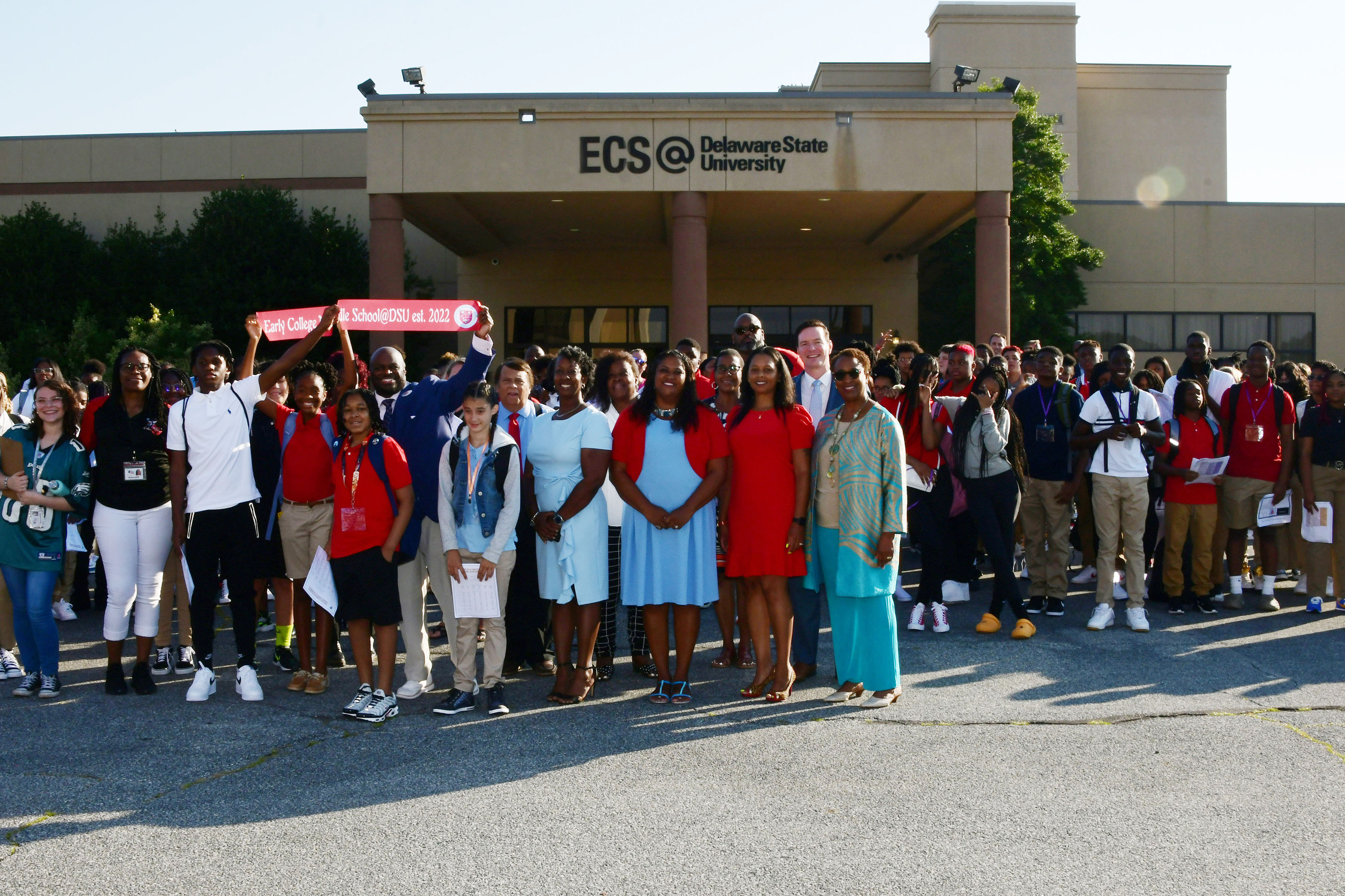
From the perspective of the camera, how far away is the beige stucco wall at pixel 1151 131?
48.3 m

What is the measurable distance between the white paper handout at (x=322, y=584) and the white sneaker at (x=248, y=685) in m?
0.65

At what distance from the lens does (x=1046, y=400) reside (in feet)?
29.5

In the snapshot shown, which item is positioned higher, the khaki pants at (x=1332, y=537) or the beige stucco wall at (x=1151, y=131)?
the beige stucco wall at (x=1151, y=131)

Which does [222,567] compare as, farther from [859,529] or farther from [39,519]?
[859,529]

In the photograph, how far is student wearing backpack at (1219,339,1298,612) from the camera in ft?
29.9

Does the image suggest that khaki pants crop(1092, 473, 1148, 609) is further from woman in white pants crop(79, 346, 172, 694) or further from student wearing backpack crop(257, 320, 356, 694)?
woman in white pants crop(79, 346, 172, 694)

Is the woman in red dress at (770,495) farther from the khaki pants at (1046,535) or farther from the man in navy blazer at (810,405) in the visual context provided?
the khaki pants at (1046,535)

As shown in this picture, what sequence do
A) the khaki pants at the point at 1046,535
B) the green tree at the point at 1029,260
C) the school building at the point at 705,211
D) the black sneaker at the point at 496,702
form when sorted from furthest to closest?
the green tree at the point at 1029,260, the school building at the point at 705,211, the khaki pants at the point at 1046,535, the black sneaker at the point at 496,702

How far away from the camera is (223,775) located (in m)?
4.98

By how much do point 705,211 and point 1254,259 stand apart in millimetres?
18036

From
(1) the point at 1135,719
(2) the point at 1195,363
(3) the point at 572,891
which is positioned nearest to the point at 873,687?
(1) the point at 1135,719

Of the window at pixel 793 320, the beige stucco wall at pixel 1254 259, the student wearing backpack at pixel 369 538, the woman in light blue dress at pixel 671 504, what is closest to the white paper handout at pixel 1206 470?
the woman in light blue dress at pixel 671 504

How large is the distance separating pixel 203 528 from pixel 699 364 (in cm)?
432

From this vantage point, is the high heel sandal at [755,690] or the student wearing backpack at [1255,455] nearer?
the high heel sandal at [755,690]
